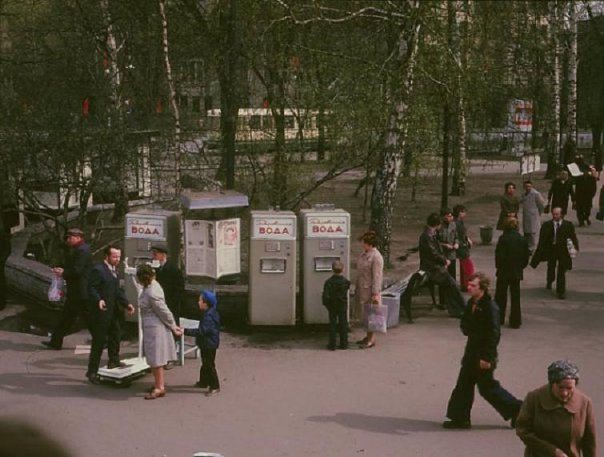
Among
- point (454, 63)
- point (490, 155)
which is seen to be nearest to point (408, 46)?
point (454, 63)

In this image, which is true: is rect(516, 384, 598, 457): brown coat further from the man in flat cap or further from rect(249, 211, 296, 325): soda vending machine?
rect(249, 211, 296, 325): soda vending machine

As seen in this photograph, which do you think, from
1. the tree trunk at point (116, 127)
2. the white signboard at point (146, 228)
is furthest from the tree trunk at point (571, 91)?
the white signboard at point (146, 228)

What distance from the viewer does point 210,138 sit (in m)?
20.2

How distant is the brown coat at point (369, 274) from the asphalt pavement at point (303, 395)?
0.66 metres

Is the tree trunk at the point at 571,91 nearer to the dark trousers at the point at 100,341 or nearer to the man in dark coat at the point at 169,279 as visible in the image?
the man in dark coat at the point at 169,279

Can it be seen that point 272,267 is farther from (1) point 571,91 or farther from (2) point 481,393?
(1) point 571,91

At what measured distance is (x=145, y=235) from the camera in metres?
13.4

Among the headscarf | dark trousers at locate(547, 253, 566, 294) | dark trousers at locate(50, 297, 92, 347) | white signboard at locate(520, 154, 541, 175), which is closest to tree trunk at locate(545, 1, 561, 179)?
white signboard at locate(520, 154, 541, 175)

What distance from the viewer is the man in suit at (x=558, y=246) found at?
15055 millimetres

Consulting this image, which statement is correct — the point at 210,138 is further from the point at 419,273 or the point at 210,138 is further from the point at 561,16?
the point at 561,16

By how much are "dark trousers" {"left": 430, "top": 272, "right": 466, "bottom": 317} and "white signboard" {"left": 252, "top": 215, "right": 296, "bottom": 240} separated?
2.21 meters

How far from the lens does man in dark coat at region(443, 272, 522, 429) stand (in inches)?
365

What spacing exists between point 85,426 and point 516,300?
Result: 6.18m

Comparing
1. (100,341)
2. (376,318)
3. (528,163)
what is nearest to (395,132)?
(376,318)
